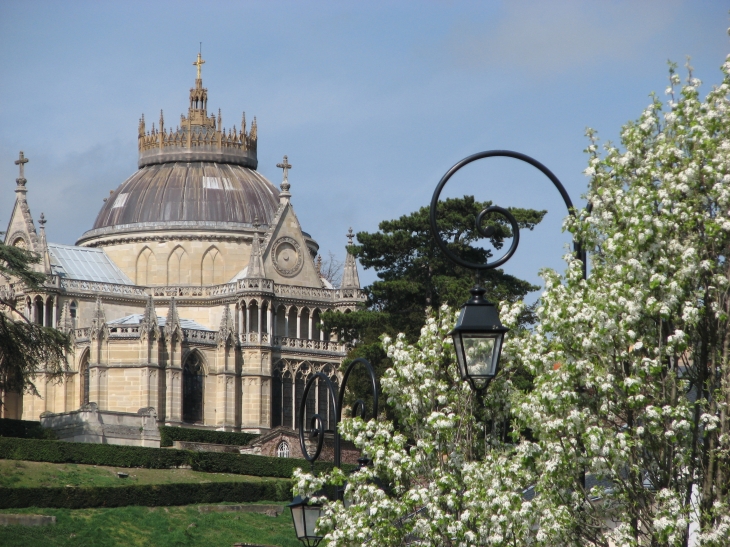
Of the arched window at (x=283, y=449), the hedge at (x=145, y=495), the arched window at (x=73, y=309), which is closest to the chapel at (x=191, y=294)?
the arched window at (x=73, y=309)

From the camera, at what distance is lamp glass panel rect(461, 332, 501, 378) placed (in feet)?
53.7

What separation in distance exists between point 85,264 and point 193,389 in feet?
44.1

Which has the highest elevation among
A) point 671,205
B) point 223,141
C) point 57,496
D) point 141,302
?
point 223,141

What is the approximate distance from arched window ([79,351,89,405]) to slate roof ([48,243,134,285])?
24.0ft

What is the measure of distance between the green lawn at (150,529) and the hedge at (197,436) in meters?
20.2

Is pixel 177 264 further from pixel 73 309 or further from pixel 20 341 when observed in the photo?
pixel 20 341

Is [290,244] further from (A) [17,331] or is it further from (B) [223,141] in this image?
(A) [17,331]

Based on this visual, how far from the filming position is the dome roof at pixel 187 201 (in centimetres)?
9644

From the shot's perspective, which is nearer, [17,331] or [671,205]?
[671,205]

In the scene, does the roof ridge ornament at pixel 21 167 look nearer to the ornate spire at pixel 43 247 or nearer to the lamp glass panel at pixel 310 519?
the ornate spire at pixel 43 247

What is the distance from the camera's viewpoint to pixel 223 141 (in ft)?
332

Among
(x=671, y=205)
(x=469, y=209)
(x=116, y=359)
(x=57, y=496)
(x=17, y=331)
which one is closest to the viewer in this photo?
(x=671, y=205)

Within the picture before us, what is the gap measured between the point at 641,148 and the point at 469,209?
4741 centimetres

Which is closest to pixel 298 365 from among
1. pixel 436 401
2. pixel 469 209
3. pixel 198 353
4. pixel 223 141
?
pixel 198 353
